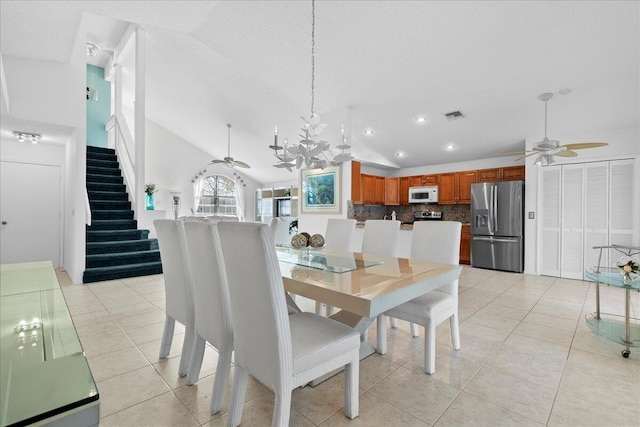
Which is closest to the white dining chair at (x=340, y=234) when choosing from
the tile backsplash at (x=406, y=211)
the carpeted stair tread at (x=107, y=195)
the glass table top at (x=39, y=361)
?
the glass table top at (x=39, y=361)

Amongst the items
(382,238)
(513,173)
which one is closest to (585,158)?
(513,173)

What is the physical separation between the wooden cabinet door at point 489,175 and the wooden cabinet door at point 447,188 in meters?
0.54

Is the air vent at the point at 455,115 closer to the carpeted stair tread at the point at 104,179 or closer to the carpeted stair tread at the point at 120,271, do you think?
the carpeted stair tread at the point at 120,271

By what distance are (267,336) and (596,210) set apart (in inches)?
226

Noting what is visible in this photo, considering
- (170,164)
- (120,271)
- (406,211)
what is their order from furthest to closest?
(170,164) → (406,211) → (120,271)

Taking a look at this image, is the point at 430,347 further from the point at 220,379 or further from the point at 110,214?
the point at 110,214

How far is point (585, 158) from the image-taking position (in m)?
4.68

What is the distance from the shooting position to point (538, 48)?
10.5ft

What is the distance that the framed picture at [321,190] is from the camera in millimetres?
6527

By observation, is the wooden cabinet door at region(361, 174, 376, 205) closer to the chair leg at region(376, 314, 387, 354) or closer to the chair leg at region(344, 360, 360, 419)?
the chair leg at region(376, 314, 387, 354)

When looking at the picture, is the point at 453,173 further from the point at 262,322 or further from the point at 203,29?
Result: the point at 262,322

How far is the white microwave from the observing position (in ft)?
22.6

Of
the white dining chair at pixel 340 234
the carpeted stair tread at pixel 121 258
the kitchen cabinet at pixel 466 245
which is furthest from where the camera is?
the kitchen cabinet at pixel 466 245

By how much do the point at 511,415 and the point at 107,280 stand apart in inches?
201
